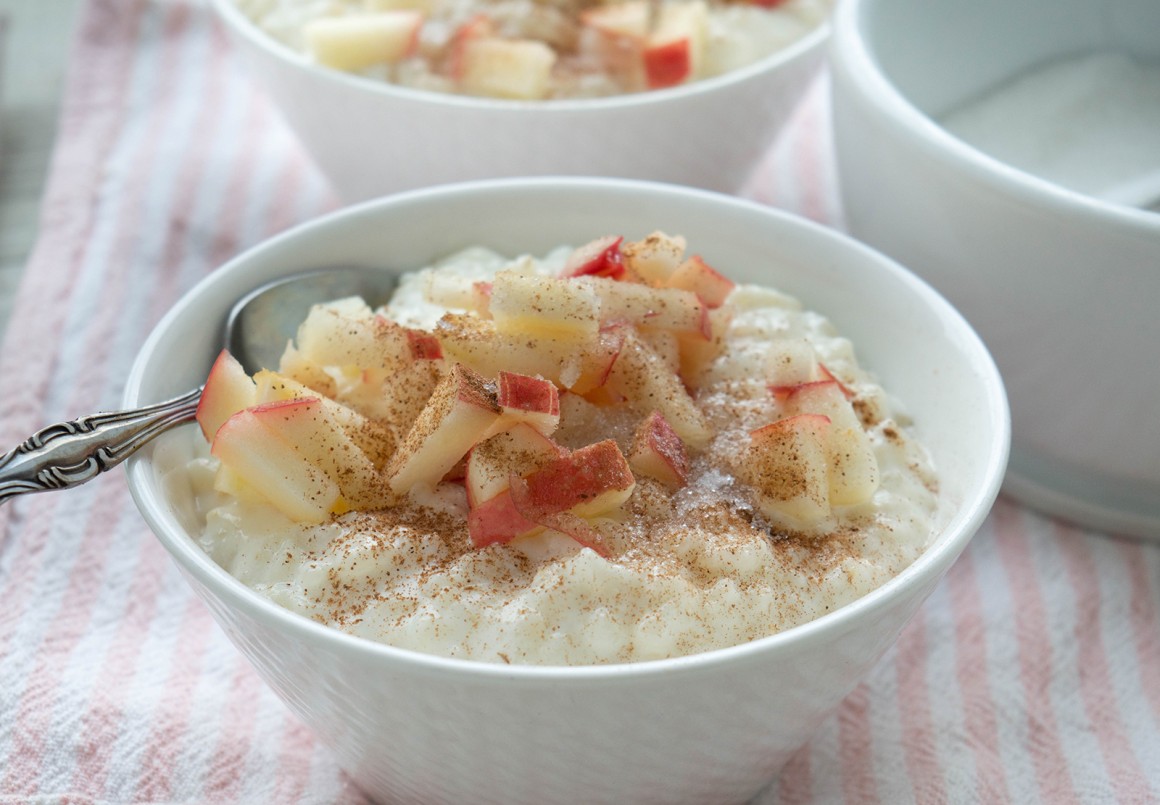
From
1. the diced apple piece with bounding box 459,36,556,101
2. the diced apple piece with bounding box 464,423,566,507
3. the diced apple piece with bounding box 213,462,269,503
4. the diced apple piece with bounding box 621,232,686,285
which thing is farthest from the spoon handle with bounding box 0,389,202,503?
the diced apple piece with bounding box 459,36,556,101

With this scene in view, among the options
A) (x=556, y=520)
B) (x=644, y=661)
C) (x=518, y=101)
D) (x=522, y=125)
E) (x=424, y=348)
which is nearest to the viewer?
(x=644, y=661)

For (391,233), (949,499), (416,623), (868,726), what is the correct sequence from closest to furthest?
(416,623)
(949,499)
(868,726)
(391,233)

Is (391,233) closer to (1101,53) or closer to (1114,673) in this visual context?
(1114,673)

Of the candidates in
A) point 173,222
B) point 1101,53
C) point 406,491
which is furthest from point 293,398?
point 1101,53

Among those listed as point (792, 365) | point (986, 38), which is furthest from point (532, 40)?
point (792, 365)

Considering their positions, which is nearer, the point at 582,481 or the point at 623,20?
the point at 582,481

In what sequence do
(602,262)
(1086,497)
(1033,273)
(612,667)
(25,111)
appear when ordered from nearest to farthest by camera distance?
(612,667)
(602,262)
(1033,273)
(1086,497)
(25,111)

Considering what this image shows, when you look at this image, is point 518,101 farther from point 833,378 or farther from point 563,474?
point 563,474
